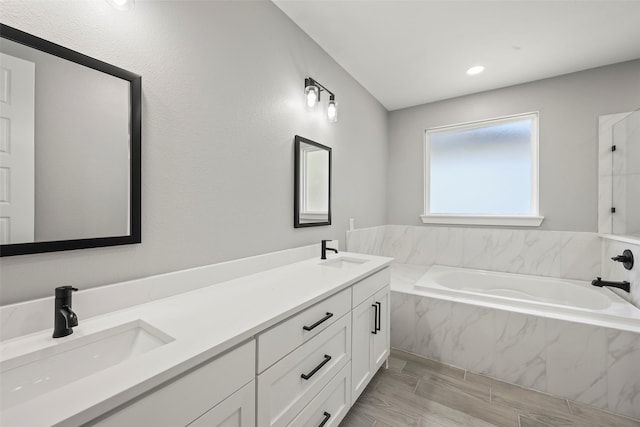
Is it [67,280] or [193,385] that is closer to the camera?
[193,385]

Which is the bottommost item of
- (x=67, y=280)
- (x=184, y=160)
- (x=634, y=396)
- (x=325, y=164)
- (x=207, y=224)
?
(x=634, y=396)

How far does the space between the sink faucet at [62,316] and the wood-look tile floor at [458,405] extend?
147 cm

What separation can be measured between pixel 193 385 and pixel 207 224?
0.75 m

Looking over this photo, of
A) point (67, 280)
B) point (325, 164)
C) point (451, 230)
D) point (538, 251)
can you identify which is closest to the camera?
point (67, 280)

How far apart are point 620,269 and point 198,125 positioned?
130 inches

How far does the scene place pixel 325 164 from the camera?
2143 mm

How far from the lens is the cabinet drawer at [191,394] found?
1.85 feet

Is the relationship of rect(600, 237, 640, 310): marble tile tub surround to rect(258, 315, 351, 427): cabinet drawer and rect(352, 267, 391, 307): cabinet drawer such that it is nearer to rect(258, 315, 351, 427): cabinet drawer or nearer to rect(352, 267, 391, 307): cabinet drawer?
rect(352, 267, 391, 307): cabinet drawer

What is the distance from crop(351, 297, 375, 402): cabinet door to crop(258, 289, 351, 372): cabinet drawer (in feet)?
0.69

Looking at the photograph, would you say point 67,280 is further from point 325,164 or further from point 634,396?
point 634,396

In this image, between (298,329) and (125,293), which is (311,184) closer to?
(298,329)

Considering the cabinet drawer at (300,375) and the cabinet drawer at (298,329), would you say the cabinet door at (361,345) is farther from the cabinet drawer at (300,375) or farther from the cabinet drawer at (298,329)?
the cabinet drawer at (298,329)

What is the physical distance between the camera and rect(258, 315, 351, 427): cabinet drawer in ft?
2.93

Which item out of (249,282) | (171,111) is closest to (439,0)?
(171,111)
